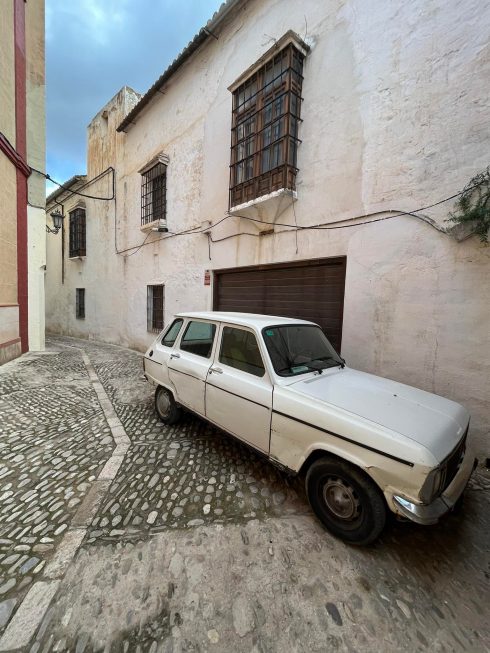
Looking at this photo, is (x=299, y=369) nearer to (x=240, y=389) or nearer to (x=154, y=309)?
(x=240, y=389)

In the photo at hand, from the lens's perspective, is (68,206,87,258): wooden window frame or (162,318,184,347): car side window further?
(68,206,87,258): wooden window frame

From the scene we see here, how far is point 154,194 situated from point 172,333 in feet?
21.8

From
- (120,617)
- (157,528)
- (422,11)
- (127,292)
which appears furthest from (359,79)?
(127,292)

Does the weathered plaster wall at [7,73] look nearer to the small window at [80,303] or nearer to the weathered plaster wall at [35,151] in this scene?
the weathered plaster wall at [35,151]

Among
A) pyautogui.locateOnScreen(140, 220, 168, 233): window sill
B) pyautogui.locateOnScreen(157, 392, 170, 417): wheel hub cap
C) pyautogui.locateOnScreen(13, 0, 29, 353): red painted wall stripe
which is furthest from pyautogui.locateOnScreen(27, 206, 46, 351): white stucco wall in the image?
pyautogui.locateOnScreen(157, 392, 170, 417): wheel hub cap

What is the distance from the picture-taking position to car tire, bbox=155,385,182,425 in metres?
3.71

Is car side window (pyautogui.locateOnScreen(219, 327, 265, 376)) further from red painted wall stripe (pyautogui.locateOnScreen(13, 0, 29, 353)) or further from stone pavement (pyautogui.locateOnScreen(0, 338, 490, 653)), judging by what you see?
red painted wall stripe (pyautogui.locateOnScreen(13, 0, 29, 353))

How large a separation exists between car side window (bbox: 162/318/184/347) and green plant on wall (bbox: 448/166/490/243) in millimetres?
3856

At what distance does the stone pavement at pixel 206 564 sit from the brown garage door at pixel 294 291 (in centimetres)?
282

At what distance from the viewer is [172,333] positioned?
155 inches

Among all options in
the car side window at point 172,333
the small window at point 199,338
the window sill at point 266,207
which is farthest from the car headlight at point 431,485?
the window sill at point 266,207

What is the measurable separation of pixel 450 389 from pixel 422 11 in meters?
5.16

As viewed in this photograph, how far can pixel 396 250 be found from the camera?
3.93m

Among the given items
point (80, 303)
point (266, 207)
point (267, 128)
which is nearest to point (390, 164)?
point (266, 207)
